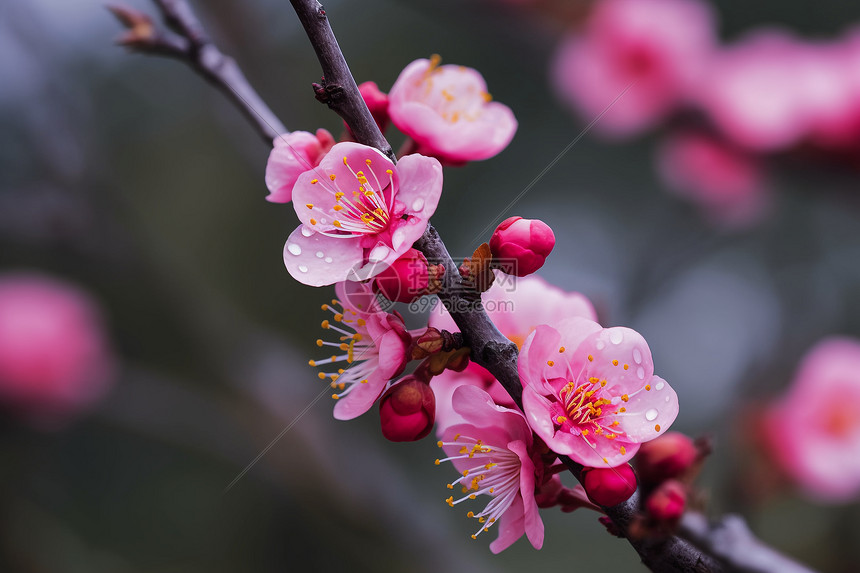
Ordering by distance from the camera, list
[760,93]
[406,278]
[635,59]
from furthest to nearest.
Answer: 1. [635,59]
2. [760,93]
3. [406,278]

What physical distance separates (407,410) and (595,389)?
284 millimetres

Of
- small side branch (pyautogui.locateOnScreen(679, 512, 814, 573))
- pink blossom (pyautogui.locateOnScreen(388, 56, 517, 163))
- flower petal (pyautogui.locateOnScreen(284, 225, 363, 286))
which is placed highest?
pink blossom (pyautogui.locateOnScreen(388, 56, 517, 163))

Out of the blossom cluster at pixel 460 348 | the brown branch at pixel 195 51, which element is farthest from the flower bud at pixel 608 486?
the brown branch at pixel 195 51

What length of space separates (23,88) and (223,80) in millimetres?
2345

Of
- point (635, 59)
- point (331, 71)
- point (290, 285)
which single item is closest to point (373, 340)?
Answer: point (331, 71)

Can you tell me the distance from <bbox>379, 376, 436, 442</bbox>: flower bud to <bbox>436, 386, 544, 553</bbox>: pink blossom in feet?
0.16

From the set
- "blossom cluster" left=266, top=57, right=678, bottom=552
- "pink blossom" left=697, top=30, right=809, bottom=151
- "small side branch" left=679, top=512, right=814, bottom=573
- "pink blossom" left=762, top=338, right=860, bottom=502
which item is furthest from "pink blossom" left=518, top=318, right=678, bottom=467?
"pink blossom" left=697, top=30, right=809, bottom=151

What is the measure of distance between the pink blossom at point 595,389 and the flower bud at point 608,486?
0.02m

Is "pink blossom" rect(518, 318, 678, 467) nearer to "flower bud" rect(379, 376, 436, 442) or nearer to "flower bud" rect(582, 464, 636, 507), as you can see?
"flower bud" rect(582, 464, 636, 507)

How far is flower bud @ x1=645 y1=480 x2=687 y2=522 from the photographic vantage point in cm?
75

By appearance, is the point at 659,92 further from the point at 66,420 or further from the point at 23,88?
the point at 66,420

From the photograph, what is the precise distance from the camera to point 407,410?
89 cm

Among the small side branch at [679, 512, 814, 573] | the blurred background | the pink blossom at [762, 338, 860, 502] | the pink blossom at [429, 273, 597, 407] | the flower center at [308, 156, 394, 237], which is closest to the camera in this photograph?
the small side branch at [679, 512, 814, 573]

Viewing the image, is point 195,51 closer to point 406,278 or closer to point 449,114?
point 449,114
